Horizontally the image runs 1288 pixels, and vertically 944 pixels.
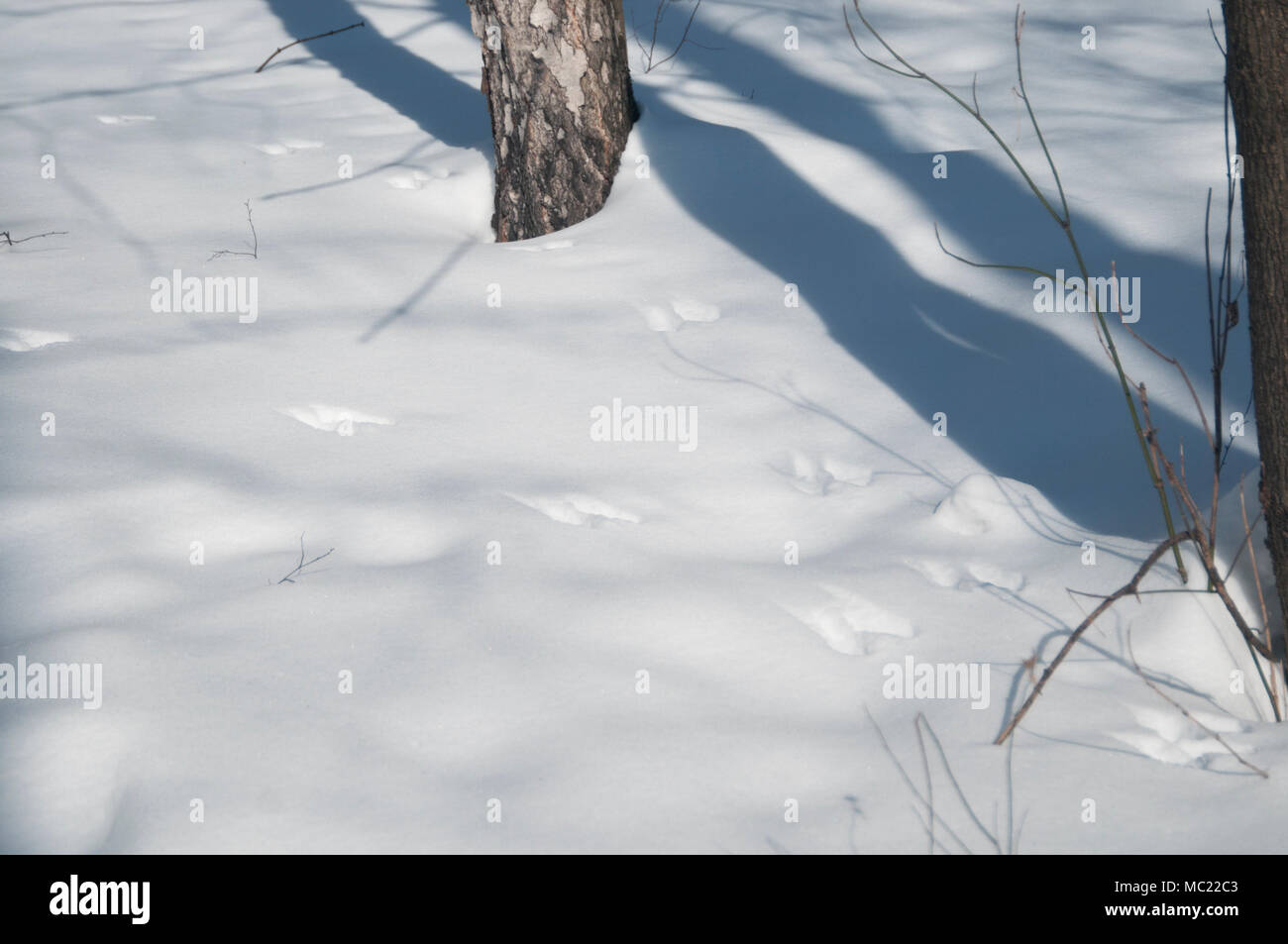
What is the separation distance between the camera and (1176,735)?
62.5 inches

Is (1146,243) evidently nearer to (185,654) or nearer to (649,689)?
(649,689)

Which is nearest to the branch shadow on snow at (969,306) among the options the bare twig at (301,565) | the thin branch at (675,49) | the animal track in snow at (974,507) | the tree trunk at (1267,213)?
the animal track in snow at (974,507)

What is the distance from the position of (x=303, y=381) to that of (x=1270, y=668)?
6.90ft

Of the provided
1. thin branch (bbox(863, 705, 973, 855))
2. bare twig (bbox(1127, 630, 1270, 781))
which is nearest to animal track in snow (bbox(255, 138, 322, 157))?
thin branch (bbox(863, 705, 973, 855))

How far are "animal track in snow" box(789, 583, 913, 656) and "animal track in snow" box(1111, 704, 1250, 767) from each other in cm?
39

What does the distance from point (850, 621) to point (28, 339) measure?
212 centimetres

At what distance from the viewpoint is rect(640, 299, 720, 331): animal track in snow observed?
9.03 ft

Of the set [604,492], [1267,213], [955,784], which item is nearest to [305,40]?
[604,492]

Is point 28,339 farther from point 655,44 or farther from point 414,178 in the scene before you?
point 655,44

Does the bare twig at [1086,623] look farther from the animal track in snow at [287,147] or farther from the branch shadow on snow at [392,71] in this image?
the animal track in snow at [287,147]

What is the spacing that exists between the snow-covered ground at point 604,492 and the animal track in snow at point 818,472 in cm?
1

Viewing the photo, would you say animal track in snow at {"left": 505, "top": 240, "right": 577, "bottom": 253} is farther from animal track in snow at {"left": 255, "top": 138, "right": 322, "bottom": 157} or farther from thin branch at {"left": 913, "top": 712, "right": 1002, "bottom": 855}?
thin branch at {"left": 913, "top": 712, "right": 1002, "bottom": 855}
